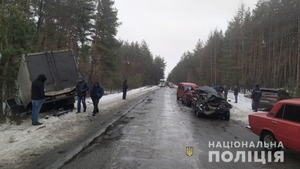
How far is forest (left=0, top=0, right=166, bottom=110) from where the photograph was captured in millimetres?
14078

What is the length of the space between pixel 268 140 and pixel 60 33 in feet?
102

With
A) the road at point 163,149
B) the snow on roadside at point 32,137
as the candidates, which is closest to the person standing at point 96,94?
the snow on roadside at point 32,137

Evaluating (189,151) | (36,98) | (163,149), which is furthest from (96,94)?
(189,151)

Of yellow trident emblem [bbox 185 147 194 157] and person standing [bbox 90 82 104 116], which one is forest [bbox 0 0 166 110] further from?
yellow trident emblem [bbox 185 147 194 157]

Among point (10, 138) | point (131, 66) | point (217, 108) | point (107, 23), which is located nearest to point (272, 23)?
point (107, 23)

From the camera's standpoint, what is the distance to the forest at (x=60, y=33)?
46.2 ft

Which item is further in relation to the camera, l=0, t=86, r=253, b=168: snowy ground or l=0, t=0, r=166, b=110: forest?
l=0, t=0, r=166, b=110: forest

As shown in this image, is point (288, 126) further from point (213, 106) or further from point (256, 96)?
point (256, 96)

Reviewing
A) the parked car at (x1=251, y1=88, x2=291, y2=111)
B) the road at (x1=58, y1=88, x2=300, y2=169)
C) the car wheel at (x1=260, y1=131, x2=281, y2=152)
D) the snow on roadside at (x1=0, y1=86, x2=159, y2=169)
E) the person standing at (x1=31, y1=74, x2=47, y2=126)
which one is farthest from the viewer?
the parked car at (x1=251, y1=88, x2=291, y2=111)

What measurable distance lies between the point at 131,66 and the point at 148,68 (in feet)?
89.3

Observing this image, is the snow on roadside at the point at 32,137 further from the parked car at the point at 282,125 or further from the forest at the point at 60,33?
the parked car at the point at 282,125

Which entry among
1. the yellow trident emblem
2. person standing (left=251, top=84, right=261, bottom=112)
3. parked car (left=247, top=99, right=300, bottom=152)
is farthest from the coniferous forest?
parked car (left=247, top=99, right=300, bottom=152)

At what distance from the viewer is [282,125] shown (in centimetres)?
797

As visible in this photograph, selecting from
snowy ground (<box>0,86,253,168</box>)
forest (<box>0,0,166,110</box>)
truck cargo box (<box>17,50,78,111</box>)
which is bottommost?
snowy ground (<box>0,86,253,168</box>)
